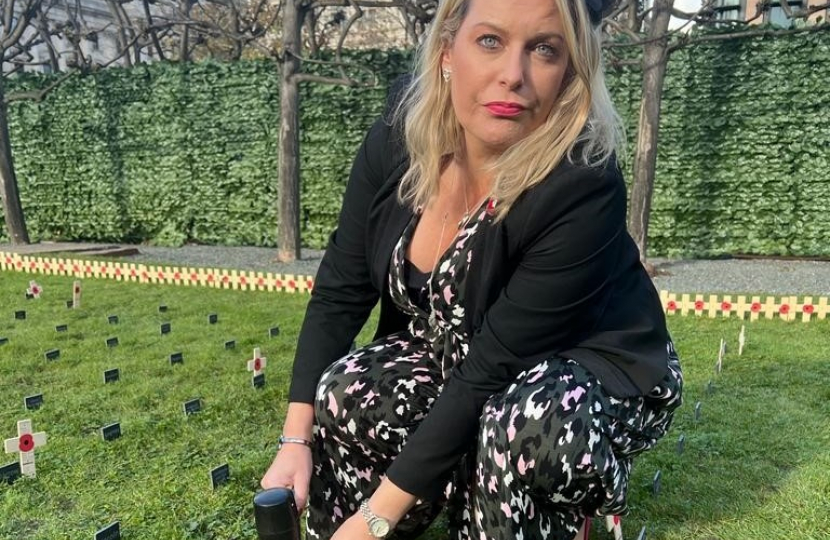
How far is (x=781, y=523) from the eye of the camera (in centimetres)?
221

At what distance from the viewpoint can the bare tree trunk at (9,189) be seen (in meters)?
9.91

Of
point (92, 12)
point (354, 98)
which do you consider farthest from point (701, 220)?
point (92, 12)

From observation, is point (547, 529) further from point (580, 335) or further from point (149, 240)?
point (149, 240)

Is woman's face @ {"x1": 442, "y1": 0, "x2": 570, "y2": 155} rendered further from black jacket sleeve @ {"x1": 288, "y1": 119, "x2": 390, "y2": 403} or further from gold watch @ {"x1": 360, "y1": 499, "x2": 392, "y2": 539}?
gold watch @ {"x1": 360, "y1": 499, "x2": 392, "y2": 539}

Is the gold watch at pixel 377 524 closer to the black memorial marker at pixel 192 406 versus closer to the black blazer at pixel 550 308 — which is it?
the black blazer at pixel 550 308

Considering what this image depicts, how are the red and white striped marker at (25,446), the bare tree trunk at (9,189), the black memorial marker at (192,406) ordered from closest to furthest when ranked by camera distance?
the red and white striped marker at (25,446), the black memorial marker at (192,406), the bare tree trunk at (9,189)

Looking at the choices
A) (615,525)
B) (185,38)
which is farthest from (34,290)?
(185,38)

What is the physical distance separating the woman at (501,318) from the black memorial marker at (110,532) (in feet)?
2.35

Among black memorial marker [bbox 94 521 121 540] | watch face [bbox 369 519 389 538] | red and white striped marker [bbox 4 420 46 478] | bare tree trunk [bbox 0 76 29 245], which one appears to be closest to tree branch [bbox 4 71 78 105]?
bare tree trunk [bbox 0 76 29 245]

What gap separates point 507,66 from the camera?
1494 mm

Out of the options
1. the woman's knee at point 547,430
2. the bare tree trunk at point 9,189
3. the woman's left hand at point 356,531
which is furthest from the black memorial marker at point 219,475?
the bare tree trunk at point 9,189

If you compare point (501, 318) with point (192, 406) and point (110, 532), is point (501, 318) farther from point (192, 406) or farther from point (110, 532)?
point (192, 406)

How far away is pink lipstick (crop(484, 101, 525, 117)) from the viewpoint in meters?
1.54

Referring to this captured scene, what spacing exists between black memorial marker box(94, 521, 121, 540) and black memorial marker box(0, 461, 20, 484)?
0.65 metres
